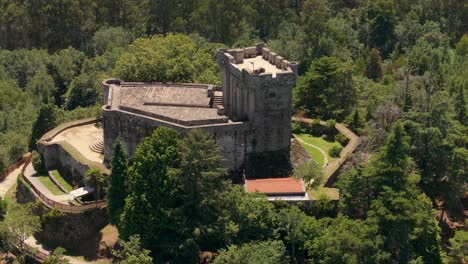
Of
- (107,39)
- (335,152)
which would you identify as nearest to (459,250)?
(335,152)

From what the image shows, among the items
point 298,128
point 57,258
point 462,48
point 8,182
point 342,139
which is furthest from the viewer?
point 462,48

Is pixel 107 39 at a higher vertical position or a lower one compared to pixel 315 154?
higher

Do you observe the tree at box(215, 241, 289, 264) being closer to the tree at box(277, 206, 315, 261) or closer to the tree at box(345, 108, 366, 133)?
the tree at box(277, 206, 315, 261)

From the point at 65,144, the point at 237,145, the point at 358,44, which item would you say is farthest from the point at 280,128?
the point at 358,44

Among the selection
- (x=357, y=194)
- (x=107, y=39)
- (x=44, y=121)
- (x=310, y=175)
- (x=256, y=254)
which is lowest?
(x=256, y=254)

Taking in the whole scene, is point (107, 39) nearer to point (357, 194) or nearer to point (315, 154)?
point (315, 154)

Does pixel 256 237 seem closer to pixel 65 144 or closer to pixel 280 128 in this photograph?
pixel 280 128

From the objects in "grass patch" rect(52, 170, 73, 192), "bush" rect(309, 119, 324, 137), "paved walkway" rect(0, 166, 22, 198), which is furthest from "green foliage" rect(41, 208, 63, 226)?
"bush" rect(309, 119, 324, 137)
